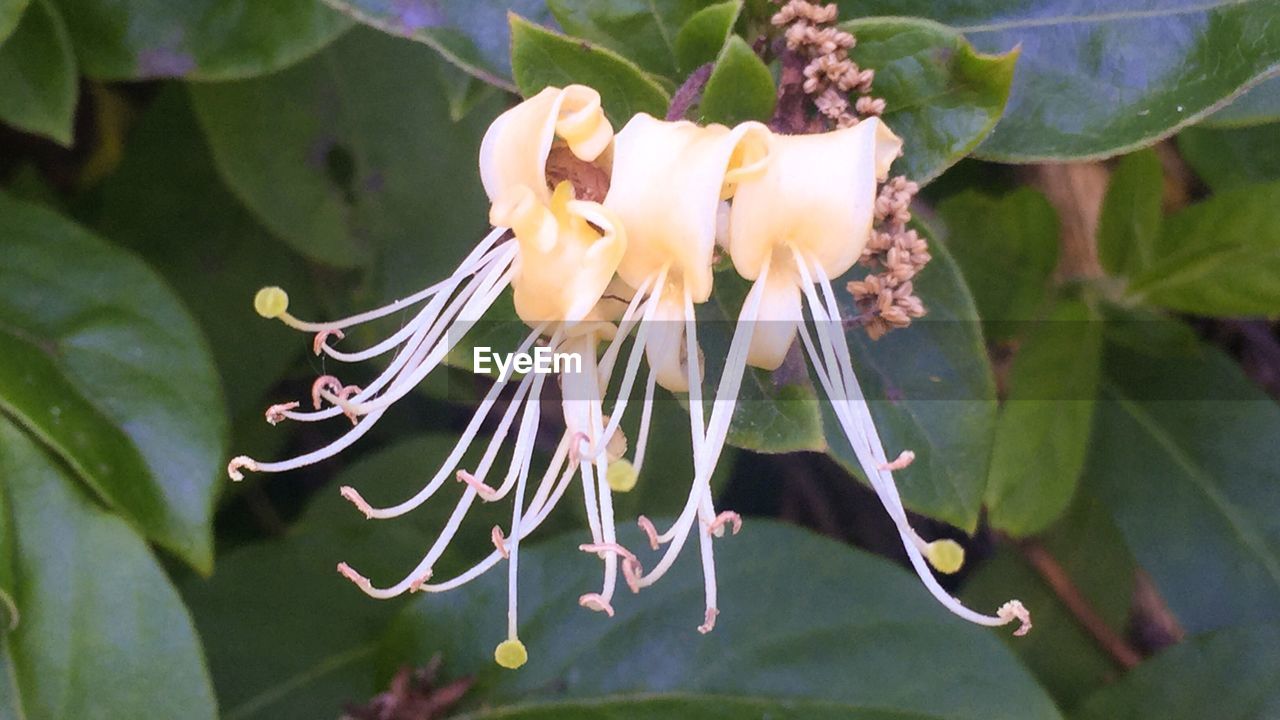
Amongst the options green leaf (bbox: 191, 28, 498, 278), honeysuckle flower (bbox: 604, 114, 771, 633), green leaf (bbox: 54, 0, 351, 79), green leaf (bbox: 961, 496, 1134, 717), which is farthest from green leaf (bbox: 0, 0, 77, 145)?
green leaf (bbox: 961, 496, 1134, 717)

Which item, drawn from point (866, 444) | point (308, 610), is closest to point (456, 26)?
point (866, 444)

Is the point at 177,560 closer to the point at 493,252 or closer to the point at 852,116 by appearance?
the point at 493,252

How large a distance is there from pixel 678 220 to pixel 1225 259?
1.64 ft

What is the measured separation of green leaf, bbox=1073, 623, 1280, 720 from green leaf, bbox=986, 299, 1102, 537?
0.49 ft

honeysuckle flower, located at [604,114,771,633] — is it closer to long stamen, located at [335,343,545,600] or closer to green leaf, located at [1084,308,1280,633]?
long stamen, located at [335,343,545,600]

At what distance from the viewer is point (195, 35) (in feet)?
2.32

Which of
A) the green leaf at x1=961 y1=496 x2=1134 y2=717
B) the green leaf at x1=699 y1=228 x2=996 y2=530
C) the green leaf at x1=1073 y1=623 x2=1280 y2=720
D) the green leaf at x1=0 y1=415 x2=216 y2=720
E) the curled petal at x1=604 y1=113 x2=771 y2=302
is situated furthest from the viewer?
the green leaf at x1=961 y1=496 x2=1134 y2=717

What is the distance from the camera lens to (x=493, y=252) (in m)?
0.49

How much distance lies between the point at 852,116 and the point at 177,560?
0.74 m

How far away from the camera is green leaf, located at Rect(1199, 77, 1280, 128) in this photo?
555mm

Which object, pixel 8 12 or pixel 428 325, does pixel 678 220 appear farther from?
pixel 8 12

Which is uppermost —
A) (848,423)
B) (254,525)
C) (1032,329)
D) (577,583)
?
(848,423)

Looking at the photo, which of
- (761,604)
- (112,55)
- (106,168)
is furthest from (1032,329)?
(106,168)

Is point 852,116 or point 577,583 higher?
point 852,116
